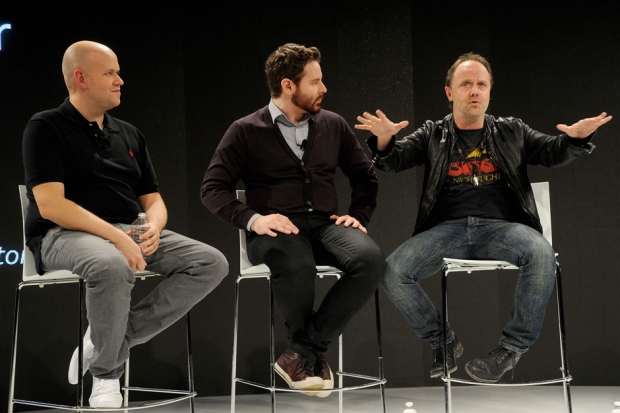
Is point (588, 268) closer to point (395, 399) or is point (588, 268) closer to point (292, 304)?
point (395, 399)

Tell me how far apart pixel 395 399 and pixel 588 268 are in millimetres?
1421

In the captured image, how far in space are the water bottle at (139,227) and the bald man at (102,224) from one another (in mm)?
27

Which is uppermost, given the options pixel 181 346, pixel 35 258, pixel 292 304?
pixel 35 258

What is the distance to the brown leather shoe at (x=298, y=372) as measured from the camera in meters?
2.88

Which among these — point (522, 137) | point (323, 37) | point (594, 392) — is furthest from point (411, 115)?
point (594, 392)

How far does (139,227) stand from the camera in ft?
10.1

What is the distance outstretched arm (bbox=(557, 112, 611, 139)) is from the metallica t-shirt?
0.34m

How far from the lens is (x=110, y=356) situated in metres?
A: 2.82

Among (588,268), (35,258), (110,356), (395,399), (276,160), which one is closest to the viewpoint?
(110,356)

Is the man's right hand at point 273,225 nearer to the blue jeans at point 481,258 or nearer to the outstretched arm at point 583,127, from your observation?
the blue jeans at point 481,258

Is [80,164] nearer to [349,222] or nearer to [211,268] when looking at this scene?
[211,268]

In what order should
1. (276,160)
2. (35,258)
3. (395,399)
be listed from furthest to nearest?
(395,399)
(276,160)
(35,258)

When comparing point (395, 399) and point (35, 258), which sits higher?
point (35, 258)

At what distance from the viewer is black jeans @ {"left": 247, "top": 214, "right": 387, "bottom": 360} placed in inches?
117
